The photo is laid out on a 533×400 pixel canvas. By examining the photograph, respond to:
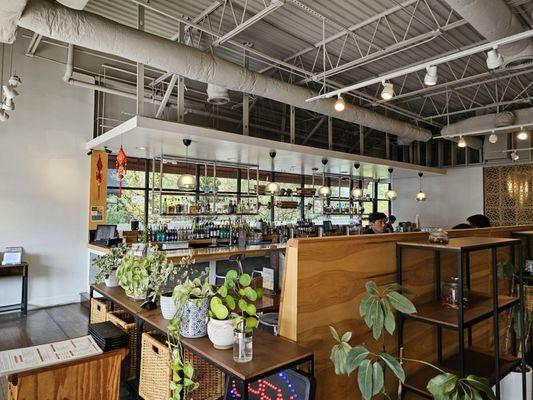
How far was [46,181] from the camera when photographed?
21.1 feet

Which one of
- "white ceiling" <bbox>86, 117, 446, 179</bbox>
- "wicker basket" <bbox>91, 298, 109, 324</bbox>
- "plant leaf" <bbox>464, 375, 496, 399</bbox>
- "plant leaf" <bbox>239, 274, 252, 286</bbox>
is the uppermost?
"white ceiling" <bbox>86, 117, 446, 179</bbox>

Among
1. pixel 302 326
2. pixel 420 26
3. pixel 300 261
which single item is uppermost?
pixel 420 26

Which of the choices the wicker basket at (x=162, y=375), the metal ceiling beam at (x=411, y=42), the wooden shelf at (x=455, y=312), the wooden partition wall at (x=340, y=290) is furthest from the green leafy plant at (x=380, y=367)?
the metal ceiling beam at (x=411, y=42)

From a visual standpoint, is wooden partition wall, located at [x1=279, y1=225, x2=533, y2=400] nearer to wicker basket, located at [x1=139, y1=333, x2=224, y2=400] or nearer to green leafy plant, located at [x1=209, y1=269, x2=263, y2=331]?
green leafy plant, located at [x1=209, y1=269, x2=263, y2=331]

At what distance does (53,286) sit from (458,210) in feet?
34.7

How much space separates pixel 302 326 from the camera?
191 centimetres

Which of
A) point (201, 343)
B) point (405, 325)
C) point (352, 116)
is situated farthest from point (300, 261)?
point (352, 116)

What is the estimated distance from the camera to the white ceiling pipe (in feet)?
10.8

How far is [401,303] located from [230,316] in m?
0.84

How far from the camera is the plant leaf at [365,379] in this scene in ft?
4.88

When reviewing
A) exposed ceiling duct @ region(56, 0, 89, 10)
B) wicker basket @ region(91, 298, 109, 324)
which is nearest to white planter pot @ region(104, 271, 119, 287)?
wicker basket @ region(91, 298, 109, 324)

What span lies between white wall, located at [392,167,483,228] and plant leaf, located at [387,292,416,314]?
32.9 feet

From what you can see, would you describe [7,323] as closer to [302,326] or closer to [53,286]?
[53,286]

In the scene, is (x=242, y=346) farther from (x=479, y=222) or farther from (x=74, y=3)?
(x=479, y=222)
